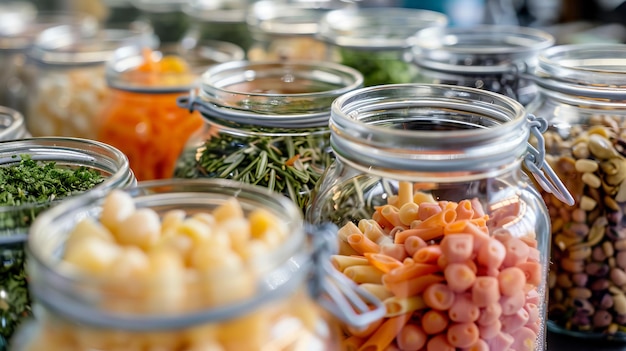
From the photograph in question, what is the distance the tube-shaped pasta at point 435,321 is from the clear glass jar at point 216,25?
992 mm

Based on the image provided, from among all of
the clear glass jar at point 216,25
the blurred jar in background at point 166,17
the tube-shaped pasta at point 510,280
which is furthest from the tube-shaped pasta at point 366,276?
the blurred jar in background at point 166,17

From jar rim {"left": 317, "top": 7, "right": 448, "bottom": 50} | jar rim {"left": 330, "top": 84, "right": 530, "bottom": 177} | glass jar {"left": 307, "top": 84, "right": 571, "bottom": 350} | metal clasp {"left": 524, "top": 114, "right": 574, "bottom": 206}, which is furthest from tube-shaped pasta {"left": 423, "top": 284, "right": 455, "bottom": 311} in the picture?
jar rim {"left": 317, "top": 7, "right": 448, "bottom": 50}

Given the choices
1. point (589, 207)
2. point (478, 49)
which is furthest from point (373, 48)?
point (589, 207)

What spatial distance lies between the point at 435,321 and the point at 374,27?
82cm

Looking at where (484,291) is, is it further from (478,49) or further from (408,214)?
(478,49)

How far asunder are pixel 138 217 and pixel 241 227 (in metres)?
0.08

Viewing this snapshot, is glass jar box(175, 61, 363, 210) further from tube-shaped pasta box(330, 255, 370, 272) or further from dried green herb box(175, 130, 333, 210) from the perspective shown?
tube-shaped pasta box(330, 255, 370, 272)

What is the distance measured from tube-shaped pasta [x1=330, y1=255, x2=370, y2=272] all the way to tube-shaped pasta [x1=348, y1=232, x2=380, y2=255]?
0.01m

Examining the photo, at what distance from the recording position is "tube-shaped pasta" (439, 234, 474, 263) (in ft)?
2.03

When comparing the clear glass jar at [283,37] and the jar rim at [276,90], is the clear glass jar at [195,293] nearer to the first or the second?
the jar rim at [276,90]

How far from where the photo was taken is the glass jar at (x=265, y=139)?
82 cm

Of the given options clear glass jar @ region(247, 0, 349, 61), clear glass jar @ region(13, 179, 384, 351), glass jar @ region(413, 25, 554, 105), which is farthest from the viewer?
clear glass jar @ region(247, 0, 349, 61)

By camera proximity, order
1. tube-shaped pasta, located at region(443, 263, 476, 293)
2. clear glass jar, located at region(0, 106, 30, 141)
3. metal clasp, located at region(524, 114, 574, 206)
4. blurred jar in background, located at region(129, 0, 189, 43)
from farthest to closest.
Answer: blurred jar in background, located at region(129, 0, 189, 43) → clear glass jar, located at region(0, 106, 30, 141) → metal clasp, located at region(524, 114, 574, 206) → tube-shaped pasta, located at region(443, 263, 476, 293)

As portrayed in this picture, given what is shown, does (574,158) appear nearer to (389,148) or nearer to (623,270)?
(623,270)
